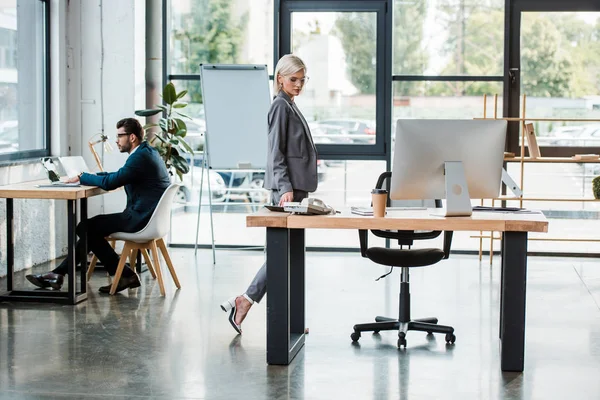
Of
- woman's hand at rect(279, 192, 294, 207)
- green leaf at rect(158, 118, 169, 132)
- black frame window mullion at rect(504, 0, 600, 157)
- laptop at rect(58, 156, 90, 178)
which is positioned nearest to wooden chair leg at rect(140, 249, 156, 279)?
laptop at rect(58, 156, 90, 178)

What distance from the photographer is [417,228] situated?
13.4 ft

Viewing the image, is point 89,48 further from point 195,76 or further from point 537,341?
point 537,341

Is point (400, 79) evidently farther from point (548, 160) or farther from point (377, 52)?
point (548, 160)

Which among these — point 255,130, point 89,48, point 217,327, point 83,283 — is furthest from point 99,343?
point 89,48

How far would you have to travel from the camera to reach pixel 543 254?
785 cm

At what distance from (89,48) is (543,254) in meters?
4.40

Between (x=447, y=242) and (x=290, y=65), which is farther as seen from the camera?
(x=447, y=242)

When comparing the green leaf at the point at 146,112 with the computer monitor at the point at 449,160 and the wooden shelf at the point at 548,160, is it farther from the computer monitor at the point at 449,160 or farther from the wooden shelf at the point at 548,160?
the computer monitor at the point at 449,160

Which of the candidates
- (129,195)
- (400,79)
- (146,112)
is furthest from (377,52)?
(129,195)

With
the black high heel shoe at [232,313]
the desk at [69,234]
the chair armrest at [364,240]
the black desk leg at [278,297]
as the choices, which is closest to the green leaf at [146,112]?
the desk at [69,234]

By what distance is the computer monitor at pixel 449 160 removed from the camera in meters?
4.18

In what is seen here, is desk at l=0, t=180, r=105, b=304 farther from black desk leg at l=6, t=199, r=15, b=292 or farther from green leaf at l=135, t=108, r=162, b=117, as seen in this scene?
green leaf at l=135, t=108, r=162, b=117

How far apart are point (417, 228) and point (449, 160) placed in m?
0.39

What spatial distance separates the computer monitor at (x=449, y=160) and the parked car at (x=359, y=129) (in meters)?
3.80
